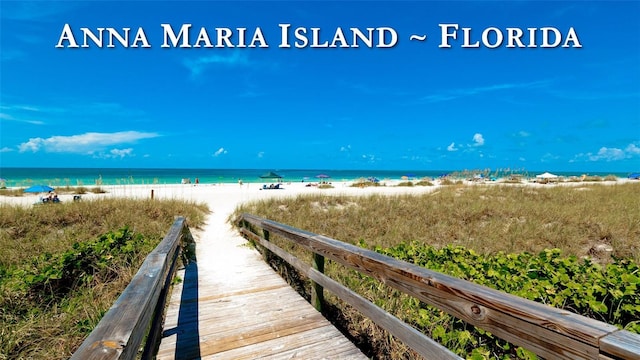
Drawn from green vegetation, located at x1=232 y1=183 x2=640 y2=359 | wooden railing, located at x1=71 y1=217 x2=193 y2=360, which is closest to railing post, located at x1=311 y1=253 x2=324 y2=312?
green vegetation, located at x1=232 y1=183 x2=640 y2=359

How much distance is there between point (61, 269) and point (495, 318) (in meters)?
6.07

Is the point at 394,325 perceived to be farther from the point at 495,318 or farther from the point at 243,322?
the point at 243,322

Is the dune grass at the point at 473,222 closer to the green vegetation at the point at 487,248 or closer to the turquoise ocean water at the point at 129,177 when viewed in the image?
the green vegetation at the point at 487,248

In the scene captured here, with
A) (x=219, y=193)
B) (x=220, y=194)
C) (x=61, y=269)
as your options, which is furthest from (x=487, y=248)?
(x=219, y=193)

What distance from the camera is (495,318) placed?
156cm

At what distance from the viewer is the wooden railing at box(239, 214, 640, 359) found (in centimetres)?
112

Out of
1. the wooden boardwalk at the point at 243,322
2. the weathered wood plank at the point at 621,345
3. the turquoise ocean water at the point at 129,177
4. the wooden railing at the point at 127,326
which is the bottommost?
the wooden boardwalk at the point at 243,322

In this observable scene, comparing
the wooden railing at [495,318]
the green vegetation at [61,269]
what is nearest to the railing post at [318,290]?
the wooden railing at [495,318]

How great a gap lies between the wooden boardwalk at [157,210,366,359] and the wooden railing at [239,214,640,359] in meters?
0.58

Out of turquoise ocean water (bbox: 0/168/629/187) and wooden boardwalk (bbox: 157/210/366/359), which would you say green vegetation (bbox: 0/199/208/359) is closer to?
wooden boardwalk (bbox: 157/210/366/359)

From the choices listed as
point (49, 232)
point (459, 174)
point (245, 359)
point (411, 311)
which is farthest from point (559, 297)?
point (459, 174)

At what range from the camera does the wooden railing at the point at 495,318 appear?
3.66ft

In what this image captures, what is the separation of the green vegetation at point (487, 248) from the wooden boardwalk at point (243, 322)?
0.53 meters

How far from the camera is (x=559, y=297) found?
3561 millimetres
